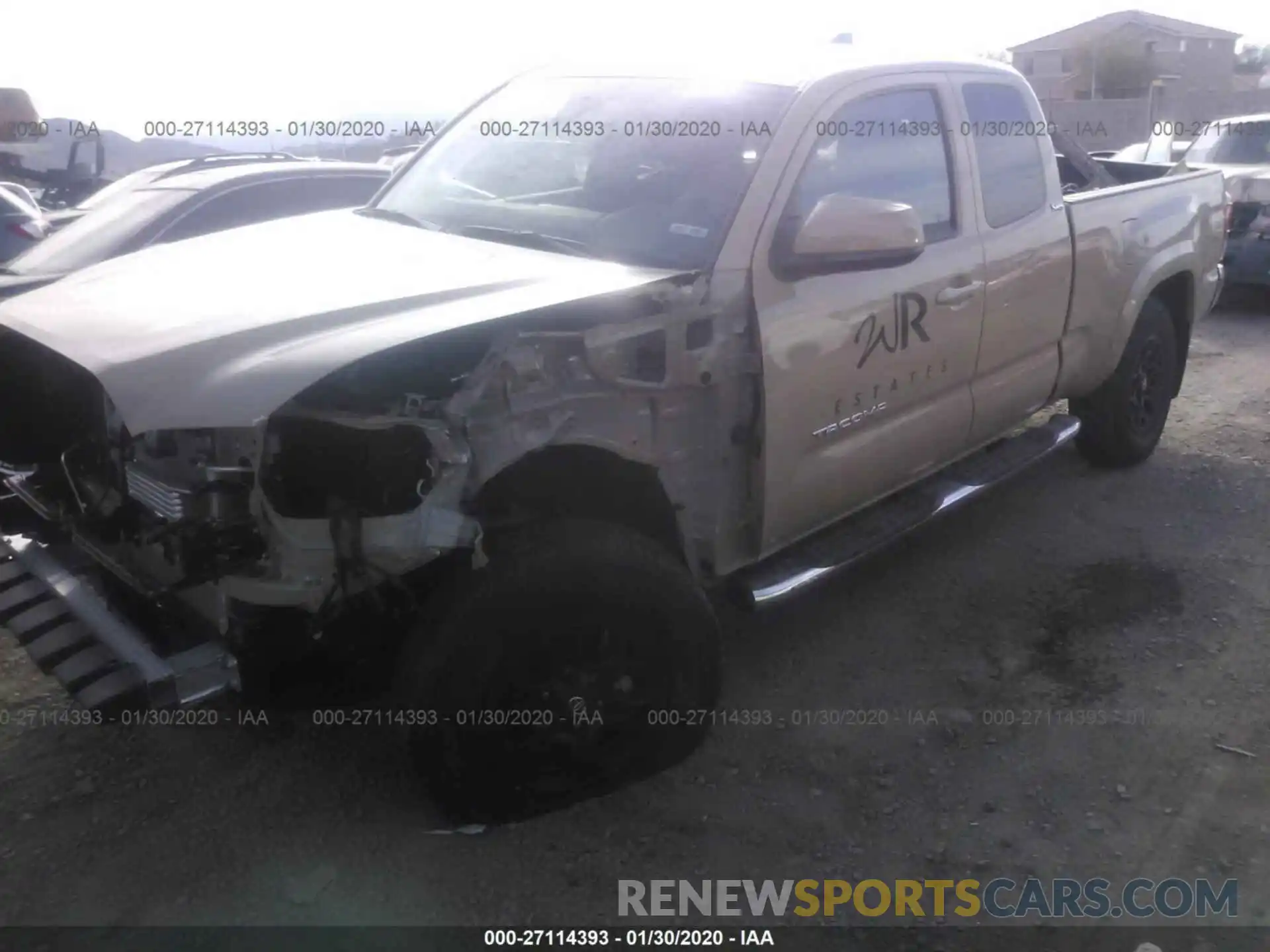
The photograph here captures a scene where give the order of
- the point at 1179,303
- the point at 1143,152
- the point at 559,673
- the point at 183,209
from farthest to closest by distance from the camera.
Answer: the point at 1143,152, the point at 183,209, the point at 1179,303, the point at 559,673

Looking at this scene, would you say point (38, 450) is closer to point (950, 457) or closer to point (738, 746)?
point (738, 746)

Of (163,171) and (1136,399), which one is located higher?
(163,171)

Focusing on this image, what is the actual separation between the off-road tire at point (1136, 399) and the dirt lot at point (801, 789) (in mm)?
1206

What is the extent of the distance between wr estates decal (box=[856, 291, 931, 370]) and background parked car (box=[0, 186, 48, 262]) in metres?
7.11

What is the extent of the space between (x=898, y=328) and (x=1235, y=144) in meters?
8.44

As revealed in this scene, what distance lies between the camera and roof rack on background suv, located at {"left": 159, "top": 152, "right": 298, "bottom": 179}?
7.07 metres

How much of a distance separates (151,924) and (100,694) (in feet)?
2.11

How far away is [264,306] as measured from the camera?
9.19ft

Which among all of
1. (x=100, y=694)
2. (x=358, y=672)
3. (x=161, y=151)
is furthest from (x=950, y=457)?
(x=161, y=151)

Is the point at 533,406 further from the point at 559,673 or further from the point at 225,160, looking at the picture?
the point at 225,160

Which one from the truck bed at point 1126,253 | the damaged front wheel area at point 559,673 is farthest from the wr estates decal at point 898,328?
the truck bed at point 1126,253

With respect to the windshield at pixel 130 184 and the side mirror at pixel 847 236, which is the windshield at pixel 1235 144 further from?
the windshield at pixel 130 184

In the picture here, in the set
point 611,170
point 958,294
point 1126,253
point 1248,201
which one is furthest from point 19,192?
point 1248,201

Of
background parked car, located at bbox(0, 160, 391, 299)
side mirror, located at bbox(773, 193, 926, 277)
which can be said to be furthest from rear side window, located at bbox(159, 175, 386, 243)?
side mirror, located at bbox(773, 193, 926, 277)
